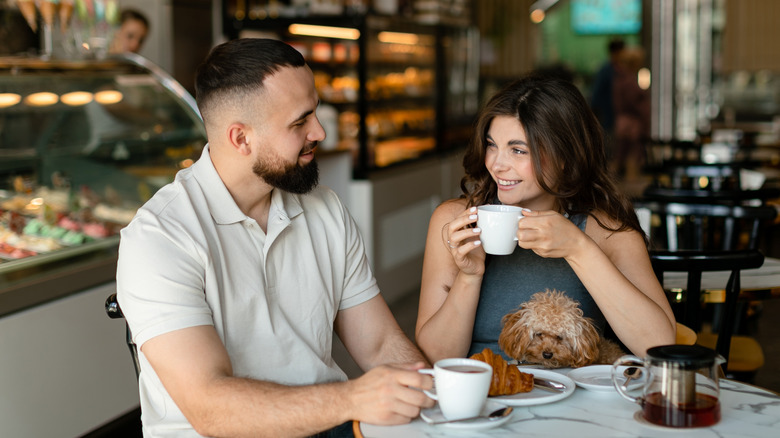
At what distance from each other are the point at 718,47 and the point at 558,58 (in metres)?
2.75

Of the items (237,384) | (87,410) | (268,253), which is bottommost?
(87,410)

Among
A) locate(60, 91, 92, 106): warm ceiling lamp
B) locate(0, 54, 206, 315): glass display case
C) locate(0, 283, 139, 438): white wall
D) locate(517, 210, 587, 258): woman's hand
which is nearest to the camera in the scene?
locate(517, 210, 587, 258): woman's hand

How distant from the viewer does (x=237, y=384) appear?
1.50 meters

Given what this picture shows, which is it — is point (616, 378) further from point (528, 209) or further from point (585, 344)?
point (528, 209)

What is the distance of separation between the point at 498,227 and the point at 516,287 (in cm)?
52

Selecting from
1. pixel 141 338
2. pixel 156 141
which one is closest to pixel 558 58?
pixel 156 141

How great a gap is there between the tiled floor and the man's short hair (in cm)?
170

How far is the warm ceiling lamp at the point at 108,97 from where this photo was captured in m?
3.51

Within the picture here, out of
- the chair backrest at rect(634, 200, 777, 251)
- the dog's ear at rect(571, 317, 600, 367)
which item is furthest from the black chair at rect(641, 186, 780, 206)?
the dog's ear at rect(571, 317, 600, 367)

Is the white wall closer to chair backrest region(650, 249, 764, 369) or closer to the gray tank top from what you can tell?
the gray tank top

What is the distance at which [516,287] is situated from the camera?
2.11 metres

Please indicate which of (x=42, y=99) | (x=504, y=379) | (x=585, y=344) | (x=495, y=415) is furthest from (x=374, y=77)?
(x=495, y=415)

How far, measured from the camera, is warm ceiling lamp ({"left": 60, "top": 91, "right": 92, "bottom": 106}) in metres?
3.37

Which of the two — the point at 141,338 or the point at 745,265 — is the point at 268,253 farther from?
the point at 745,265
